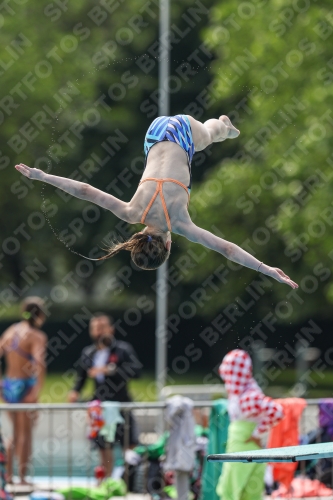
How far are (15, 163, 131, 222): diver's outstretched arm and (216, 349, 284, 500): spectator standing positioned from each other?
2.52 meters

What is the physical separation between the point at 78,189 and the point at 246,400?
9.21ft

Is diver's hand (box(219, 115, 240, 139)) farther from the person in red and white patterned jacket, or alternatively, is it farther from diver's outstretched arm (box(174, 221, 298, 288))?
the person in red and white patterned jacket

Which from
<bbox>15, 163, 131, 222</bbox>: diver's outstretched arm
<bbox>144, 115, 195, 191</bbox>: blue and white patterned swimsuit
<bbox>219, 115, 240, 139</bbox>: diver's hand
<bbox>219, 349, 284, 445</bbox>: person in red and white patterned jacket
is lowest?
<bbox>219, 349, 284, 445</bbox>: person in red and white patterned jacket

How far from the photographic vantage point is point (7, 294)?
33.9 m

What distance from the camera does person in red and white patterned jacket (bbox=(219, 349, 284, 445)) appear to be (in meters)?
7.34

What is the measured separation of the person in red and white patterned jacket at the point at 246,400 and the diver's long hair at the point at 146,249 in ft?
7.55

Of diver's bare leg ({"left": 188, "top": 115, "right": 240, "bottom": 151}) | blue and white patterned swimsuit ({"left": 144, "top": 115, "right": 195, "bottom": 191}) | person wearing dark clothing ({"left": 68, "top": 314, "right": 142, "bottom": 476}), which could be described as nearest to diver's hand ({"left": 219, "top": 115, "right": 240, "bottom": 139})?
diver's bare leg ({"left": 188, "top": 115, "right": 240, "bottom": 151})

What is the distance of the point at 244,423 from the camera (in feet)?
24.4

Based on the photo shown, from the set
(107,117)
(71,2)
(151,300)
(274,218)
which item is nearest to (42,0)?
(71,2)

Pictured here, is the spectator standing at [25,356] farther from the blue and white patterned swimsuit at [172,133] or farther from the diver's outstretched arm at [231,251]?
the diver's outstretched arm at [231,251]

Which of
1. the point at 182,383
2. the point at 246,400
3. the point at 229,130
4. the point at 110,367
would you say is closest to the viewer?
the point at 229,130

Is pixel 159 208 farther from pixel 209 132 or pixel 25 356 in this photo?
pixel 25 356

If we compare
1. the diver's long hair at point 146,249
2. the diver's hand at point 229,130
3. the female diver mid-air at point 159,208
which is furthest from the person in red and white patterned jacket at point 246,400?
the diver's long hair at point 146,249

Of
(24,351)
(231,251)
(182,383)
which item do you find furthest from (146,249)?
(182,383)
